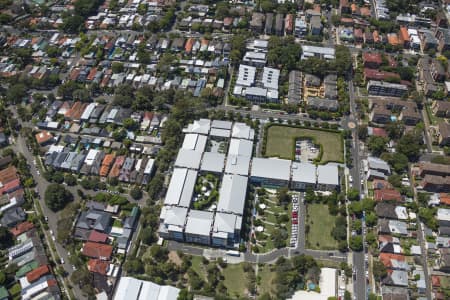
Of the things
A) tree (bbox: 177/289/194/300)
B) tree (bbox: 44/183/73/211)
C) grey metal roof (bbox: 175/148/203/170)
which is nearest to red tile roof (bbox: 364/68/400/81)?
grey metal roof (bbox: 175/148/203/170)

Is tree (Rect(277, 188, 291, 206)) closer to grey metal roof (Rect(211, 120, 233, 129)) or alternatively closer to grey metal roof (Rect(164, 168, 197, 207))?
grey metal roof (Rect(164, 168, 197, 207))

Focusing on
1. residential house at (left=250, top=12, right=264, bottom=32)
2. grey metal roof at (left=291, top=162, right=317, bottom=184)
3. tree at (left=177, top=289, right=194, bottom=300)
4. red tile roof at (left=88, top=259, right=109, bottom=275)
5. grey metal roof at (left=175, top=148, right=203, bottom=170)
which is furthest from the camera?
residential house at (left=250, top=12, right=264, bottom=32)

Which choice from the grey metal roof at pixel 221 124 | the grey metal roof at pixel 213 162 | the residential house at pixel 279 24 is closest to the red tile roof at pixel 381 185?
the grey metal roof at pixel 213 162

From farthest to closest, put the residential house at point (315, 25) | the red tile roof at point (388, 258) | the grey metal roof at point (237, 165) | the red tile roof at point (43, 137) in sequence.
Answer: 1. the residential house at point (315, 25)
2. the red tile roof at point (43, 137)
3. the grey metal roof at point (237, 165)
4. the red tile roof at point (388, 258)

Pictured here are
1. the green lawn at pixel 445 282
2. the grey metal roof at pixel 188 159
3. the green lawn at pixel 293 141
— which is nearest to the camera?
the green lawn at pixel 445 282

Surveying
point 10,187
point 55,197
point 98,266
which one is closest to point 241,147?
point 98,266

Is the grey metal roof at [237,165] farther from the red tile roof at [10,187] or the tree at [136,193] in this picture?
the red tile roof at [10,187]
